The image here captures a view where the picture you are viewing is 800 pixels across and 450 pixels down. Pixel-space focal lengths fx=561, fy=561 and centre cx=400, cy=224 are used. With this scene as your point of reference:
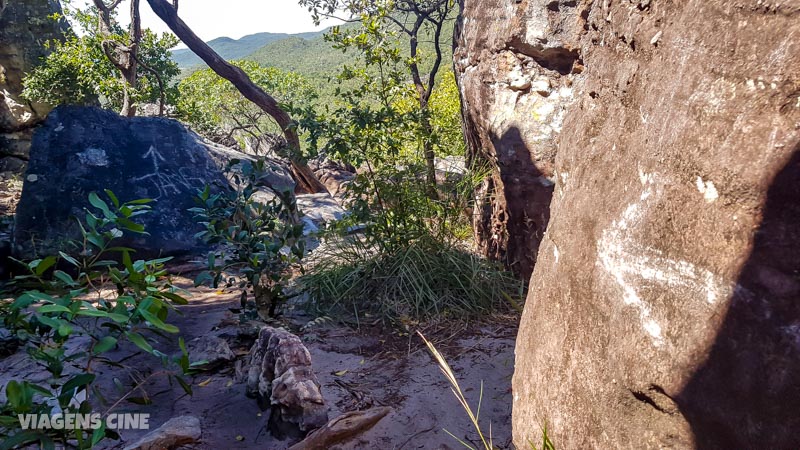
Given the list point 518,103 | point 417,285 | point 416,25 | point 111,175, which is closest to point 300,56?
point 416,25

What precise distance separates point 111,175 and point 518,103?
11.6ft

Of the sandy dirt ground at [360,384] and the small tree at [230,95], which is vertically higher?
the small tree at [230,95]

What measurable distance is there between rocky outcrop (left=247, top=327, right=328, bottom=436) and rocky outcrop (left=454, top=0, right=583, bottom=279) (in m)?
2.00

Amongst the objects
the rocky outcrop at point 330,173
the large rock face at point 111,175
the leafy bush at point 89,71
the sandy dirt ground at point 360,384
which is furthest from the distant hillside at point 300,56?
the sandy dirt ground at point 360,384

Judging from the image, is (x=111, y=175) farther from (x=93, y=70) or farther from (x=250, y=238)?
(x=93, y=70)

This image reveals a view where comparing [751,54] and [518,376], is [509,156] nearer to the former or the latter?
[518,376]

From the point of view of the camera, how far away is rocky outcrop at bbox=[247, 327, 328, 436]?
92.7 inches

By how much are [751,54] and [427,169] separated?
10.5ft

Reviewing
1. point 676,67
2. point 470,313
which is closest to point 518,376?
point 676,67

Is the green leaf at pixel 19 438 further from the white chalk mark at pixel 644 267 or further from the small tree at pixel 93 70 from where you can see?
the small tree at pixel 93 70

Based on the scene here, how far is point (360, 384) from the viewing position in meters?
2.87

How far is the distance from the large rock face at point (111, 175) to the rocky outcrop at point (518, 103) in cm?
194

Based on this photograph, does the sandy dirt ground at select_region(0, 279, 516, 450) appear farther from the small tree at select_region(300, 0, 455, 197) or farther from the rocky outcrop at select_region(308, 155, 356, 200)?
the rocky outcrop at select_region(308, 155, 356, 200)

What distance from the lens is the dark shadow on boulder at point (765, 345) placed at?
3.61ft
